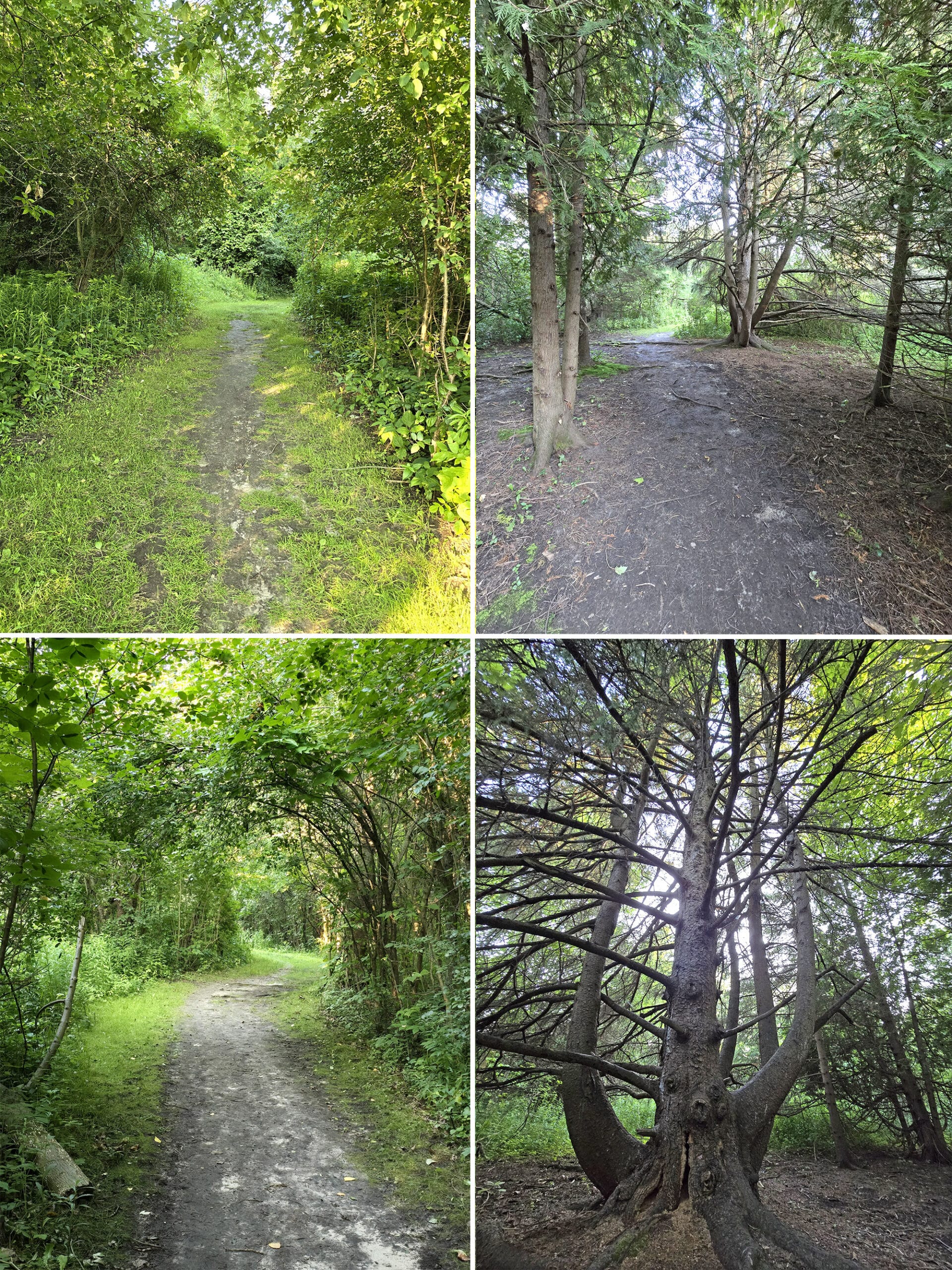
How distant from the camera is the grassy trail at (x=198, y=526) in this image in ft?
11.7

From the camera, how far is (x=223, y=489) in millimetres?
4336

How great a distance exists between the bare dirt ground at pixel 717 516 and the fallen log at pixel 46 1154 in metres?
2.98

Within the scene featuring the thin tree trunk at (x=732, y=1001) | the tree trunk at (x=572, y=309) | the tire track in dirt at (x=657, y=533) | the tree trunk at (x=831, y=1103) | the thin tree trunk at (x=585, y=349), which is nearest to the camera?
the thin tree trunk at (x=732, y=1001)

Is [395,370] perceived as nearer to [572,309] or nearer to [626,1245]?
[572,309]

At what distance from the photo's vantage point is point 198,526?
4027mm

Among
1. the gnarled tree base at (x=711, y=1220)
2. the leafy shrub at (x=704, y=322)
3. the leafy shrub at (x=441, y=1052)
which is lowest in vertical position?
the leafy shrub at (x=441, y=1052)

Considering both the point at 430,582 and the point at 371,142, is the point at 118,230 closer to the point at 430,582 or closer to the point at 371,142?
the point at 371,142

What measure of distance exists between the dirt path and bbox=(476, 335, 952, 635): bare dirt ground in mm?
2737

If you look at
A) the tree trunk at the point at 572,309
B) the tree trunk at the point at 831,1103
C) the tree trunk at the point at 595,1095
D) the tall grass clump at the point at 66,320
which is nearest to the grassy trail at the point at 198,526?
the tall grass clump at the point at 66,320

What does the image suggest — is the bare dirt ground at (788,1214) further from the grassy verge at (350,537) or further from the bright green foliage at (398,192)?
the bright green foliage at (398,192)

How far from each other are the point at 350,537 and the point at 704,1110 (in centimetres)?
325

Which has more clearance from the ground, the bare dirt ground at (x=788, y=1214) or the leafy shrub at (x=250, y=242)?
the leafy shrub at (x=250, y=242)

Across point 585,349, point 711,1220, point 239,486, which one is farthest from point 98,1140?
point 585,349

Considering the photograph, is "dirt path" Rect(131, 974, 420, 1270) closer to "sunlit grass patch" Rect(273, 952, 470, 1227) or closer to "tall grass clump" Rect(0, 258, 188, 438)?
"sunlit grass patch" Rect(273, 952, 470, 1227)
